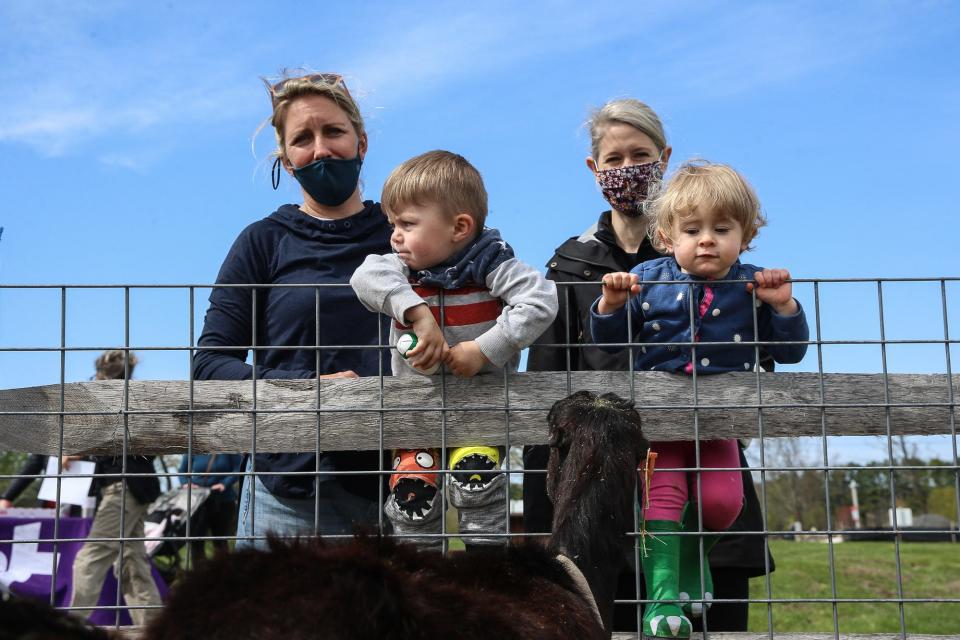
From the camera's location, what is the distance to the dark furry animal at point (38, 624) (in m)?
1.80

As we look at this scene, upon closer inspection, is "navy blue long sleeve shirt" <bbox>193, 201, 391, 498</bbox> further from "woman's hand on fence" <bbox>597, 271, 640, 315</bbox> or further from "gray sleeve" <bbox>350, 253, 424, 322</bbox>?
"woman's hand on fence" <bbox>597, 271, 640, 315</bbox>

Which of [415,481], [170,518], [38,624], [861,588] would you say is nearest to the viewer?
[38,624]

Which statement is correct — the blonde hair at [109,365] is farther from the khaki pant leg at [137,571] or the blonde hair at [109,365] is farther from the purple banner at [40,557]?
the purple banner at [40,557]

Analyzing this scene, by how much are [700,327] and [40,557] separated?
7.51m

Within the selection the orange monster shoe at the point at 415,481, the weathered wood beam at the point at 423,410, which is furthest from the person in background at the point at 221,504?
the orange monster shoe at the point at 415,481

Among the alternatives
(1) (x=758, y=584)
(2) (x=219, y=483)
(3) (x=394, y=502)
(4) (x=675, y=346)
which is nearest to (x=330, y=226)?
(3) (x=394, y=502)

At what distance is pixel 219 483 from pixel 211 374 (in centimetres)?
670

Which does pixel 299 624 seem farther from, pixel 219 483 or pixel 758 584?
pixel 758 584

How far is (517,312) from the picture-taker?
11.3 ft

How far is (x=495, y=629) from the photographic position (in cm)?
218

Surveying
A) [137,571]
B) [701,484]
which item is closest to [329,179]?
[701,484]

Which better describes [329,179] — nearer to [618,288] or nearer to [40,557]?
[618,288]

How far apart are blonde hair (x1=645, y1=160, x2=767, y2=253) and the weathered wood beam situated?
632 millimetres

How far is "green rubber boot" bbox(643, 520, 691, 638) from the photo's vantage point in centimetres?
343
